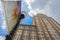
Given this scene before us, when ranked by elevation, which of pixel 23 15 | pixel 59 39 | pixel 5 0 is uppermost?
pixel 5 0

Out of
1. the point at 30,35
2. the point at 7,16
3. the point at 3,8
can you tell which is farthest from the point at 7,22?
the point at 30,35

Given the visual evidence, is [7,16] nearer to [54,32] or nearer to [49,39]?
[49,39]

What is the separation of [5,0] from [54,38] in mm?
64038

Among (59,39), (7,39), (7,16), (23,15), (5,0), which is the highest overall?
(5,0)

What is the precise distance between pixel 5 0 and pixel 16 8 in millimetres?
1456

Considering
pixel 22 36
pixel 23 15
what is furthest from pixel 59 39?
pixel 23 15

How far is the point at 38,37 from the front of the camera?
2707 inches

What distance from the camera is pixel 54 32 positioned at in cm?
7750

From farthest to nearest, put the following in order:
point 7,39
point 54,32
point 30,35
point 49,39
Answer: point 54,32
point 30,35
point 49,39
point 7,39

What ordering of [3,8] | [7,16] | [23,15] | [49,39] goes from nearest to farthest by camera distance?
[3,8] < [7,16] < [23,15] < [49,39]

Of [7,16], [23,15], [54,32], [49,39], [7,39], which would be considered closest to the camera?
[7,16]

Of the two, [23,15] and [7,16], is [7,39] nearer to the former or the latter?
[7,16]

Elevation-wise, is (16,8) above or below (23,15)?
above

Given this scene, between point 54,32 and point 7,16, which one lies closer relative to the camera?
point 7,16
